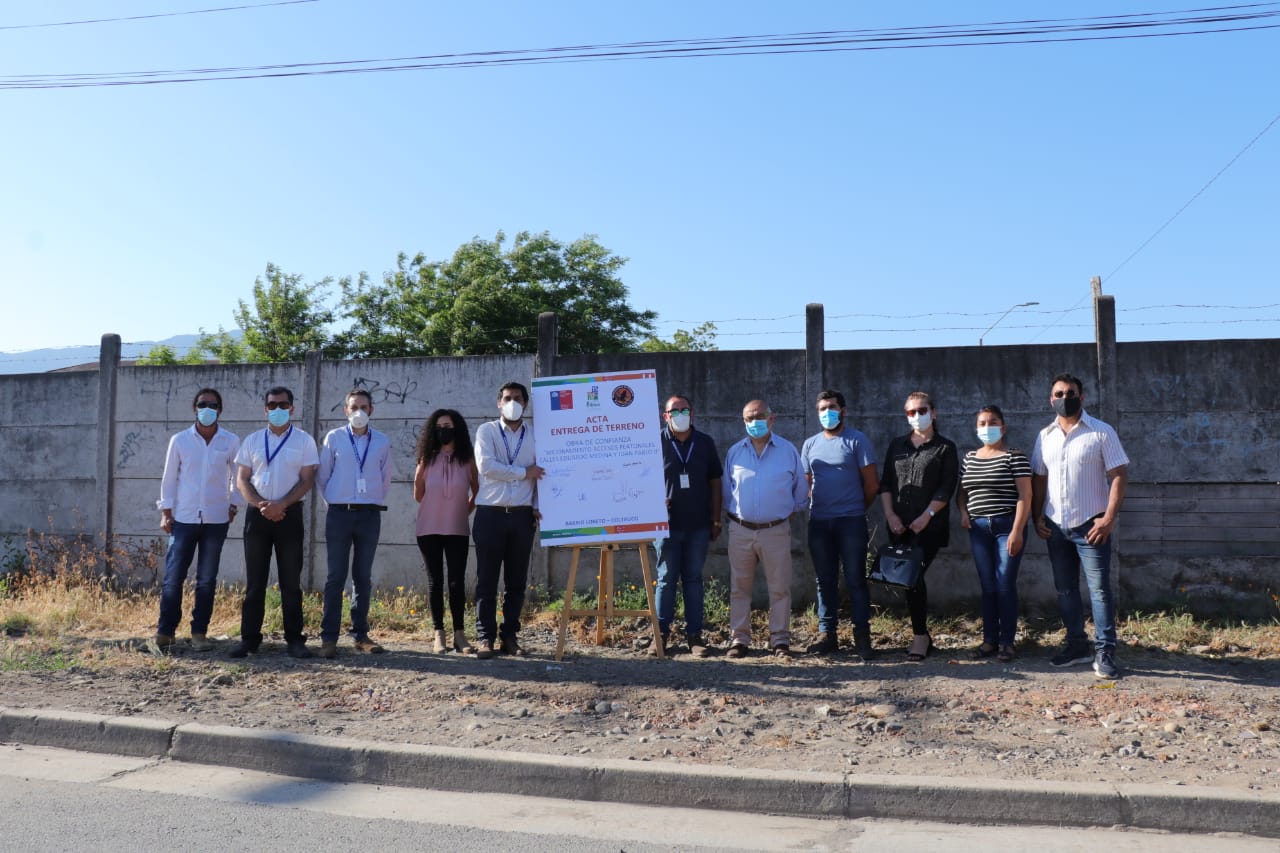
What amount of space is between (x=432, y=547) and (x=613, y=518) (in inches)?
51.6

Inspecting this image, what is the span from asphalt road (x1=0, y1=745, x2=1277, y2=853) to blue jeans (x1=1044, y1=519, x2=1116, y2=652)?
7.72 feet

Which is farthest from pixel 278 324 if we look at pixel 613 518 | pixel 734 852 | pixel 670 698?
pixel 734 852

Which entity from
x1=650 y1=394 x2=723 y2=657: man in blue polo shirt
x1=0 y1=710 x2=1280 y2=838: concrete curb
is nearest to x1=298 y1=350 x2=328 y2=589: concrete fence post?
x1=650 y1=394 x2=723 y2=657: man in blue polo shirt

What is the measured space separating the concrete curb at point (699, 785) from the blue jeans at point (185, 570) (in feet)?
6.06

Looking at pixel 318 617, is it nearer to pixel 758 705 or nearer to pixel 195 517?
pixel 195 517

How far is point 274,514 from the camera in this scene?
273 inches

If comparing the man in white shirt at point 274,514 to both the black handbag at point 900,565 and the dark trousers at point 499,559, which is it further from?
the black handbag at point 900,565

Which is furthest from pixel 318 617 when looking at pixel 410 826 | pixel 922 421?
pixel 922 421

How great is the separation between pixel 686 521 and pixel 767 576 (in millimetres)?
699

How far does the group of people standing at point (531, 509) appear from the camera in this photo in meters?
6.99

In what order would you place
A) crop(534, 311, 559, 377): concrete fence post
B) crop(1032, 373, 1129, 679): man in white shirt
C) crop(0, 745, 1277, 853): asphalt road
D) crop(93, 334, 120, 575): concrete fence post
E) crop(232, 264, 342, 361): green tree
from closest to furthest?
crop(0, 745, 1277, 853): asphalt road < crop(1032, 373, 1129, 679): man in white shirt < crop(534, 311, 559, 377): concrete fence post < crop(93, 334, 120, 575): concrete fence post < crop(232, 264, 342, 361): green tree

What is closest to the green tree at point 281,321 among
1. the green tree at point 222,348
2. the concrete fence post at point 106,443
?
the green tree at point 222,348

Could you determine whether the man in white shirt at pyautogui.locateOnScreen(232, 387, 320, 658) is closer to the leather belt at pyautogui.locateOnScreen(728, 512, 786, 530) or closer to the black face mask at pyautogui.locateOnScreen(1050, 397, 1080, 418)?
the leather belt at pyautogui.locateOnScreen(728, 512, 786, 530)

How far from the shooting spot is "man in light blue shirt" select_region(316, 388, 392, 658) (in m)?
7.14
